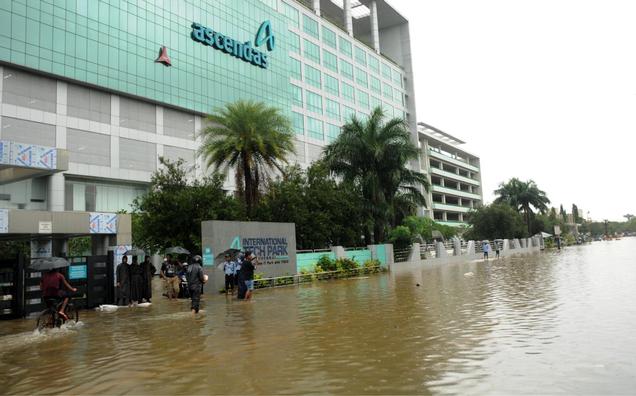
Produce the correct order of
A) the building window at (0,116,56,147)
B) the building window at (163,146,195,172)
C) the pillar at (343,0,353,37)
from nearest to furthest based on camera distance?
1. the building window at (0,116,56,147)
2. the building window at (163,146,195,172)
3. the pillar at (343,0,353,37)

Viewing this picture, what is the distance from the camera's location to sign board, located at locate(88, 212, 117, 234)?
60.3 feet

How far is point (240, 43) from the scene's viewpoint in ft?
181

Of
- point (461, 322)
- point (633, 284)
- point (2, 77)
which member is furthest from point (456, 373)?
point (2, 77)

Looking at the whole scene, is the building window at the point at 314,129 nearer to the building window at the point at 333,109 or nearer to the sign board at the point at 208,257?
the building window at the point at 333,109

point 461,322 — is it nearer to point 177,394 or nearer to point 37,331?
point 177,394

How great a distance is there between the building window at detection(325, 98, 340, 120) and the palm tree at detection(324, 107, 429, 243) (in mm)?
30613

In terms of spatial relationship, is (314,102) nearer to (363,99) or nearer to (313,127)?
(313,127)

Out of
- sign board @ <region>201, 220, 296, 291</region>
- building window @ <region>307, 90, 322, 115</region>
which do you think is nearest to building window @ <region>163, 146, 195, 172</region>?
building window @ <region>307, 90, 322, 115</region>

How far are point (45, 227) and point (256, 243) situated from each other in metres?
9.55

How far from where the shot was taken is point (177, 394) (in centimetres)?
585

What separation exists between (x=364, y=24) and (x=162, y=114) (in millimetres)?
47544

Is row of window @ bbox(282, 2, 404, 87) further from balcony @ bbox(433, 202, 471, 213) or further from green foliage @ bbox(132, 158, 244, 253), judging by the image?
green foliage @ bbox(132, 158, 244, 253)

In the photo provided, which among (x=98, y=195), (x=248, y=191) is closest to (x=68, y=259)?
(x=248, y=191)

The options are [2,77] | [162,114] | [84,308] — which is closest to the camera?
[84,308]
